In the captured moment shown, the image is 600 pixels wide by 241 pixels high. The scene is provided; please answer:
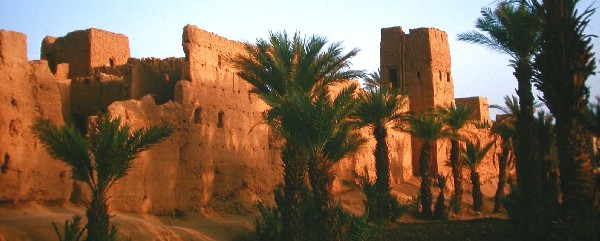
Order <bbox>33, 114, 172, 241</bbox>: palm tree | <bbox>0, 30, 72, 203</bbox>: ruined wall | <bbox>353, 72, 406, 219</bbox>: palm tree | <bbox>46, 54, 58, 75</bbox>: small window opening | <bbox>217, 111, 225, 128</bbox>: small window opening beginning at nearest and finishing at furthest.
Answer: <bbox>33, 114, 172, 241</bbox>: palm tree → <bbox>0, 30, 72, 203</bbox>: ruined wall → <bbox>217, 111, 225, 128</bbox>: small window opening → <bbox>46, 54, 58, 75</bbox>: small window opening → <bbox>353, 72, 406, 219</bbox>: palm tree

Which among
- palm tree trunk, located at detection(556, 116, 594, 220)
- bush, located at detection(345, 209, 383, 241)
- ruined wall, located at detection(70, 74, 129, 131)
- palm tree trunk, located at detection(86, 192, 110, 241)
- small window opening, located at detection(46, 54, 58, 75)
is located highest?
small window opening, located at detection(46, 54, 58, 75)

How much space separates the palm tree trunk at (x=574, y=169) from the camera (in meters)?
14.0

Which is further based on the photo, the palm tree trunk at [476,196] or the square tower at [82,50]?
the palm tree trunk at [476,196]

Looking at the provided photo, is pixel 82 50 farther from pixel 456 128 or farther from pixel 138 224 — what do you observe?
pixel 456 128

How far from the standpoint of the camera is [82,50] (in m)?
21.4

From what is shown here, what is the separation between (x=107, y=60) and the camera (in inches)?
853

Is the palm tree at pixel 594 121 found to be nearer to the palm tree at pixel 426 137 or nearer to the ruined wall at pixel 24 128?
the palm tree at pixel 426 137

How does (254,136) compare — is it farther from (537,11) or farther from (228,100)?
(537,11)

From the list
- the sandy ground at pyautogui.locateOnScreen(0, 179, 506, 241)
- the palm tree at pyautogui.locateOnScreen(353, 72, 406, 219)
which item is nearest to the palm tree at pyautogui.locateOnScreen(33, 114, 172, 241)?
the sandy ground at pyautogui.locateOnScreen(0, 179, 506, 241)

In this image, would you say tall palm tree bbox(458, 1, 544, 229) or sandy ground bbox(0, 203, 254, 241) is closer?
sandy ground bbox(0, 203, 254, 241)

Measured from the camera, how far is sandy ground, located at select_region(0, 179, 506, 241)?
13844 mm

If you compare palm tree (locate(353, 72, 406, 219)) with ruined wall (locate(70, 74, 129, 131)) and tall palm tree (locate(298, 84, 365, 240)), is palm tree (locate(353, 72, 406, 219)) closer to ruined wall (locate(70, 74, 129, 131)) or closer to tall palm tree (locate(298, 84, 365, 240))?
tall palm tree (locate(298, 84, 365, 240))

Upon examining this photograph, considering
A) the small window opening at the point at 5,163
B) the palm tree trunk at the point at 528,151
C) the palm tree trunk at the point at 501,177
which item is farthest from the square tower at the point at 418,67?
the small window opening at the point at 5,163

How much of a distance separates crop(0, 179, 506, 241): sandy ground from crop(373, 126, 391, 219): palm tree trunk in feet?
11.7
